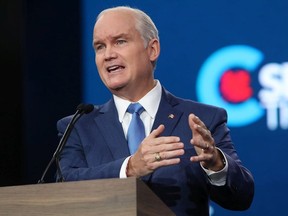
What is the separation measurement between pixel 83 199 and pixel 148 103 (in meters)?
0.98

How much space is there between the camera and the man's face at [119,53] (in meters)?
2.61

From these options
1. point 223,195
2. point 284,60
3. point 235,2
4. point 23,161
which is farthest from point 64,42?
point 223,195

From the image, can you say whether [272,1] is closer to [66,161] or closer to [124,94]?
[124,94]

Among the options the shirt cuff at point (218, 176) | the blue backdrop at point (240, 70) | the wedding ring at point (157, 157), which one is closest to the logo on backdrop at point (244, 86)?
the blue backdrop at point (240, 70)

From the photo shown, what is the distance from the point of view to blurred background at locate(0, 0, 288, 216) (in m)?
3.14

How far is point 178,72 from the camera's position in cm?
335

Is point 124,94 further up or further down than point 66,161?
further up

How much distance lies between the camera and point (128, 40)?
263 centimetres

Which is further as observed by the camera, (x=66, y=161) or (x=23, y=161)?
(x=23, y=161)

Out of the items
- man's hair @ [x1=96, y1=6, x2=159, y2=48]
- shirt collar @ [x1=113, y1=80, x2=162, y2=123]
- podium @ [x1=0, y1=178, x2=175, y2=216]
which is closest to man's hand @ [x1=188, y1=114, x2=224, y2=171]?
podium @ [x1=0, y1=178, x2=175, y2=216]

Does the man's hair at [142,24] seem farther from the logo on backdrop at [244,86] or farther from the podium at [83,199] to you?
the podium at [83,199]

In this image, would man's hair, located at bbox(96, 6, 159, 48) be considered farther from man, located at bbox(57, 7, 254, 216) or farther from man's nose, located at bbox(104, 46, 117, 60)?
man's nose, located at bbox(104, 46, 117, 60)

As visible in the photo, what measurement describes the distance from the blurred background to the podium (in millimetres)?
1477

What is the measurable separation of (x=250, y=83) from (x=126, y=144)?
955 millimetres
